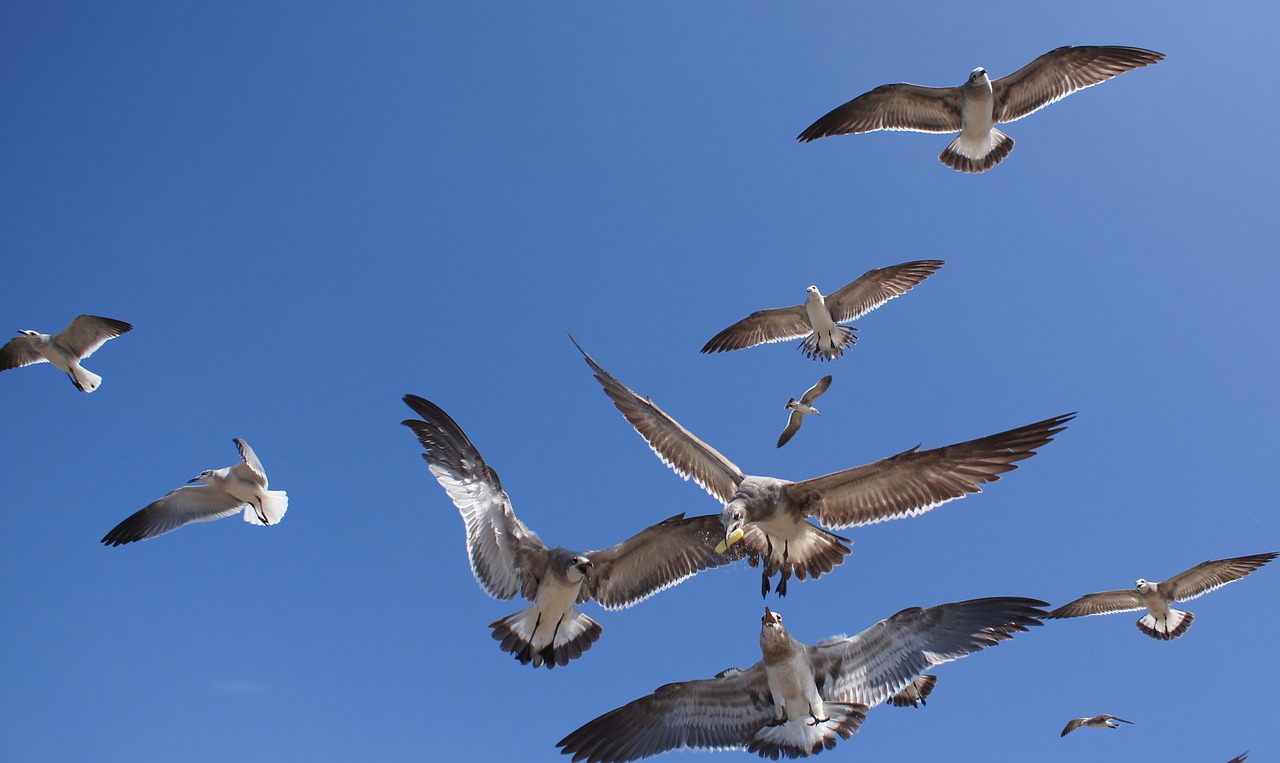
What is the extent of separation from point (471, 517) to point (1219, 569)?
13301 millimetres

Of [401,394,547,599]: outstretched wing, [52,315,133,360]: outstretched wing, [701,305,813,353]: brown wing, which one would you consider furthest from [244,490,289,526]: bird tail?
[701,305,813,353]: brown wing

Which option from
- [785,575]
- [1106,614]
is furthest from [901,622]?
[1106,614]

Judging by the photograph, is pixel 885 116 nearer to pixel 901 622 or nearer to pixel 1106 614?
pixel 901 622

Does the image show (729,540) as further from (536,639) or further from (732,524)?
(536,639)

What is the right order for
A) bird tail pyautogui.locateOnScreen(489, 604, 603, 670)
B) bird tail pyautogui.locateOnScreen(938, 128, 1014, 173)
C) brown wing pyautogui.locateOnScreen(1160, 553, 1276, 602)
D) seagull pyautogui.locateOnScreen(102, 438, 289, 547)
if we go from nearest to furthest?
bird tail pyautogui.locateOnScreen(489, 604, 603, 670)
seagull pyautogui.locateOnScreen(102, 438, 289, 547)
bird tail pyautogui.locateOnScreen(938, 128, 1014, 173)
brown wing pyautogui.locateOnScreen(1160, 553, 1276, 602)

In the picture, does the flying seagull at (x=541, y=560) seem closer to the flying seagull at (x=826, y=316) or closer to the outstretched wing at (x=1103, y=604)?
the flying seagull at (x=826, y=316)

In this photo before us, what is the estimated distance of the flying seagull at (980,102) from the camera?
12.5 meters

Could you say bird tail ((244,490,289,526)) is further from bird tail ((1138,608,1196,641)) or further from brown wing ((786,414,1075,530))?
bird tail ((1138,608,1196,641))

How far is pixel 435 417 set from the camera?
26.7 feet

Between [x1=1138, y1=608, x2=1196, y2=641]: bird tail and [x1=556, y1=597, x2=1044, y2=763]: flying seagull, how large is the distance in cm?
969

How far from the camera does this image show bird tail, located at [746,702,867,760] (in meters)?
7.53

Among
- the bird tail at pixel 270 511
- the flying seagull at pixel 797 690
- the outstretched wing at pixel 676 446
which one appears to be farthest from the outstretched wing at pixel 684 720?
the bird tail at pixel 270 511

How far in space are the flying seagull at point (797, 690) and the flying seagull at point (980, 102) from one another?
780 cm

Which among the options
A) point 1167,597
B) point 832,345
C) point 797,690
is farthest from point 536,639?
point 1167,597
